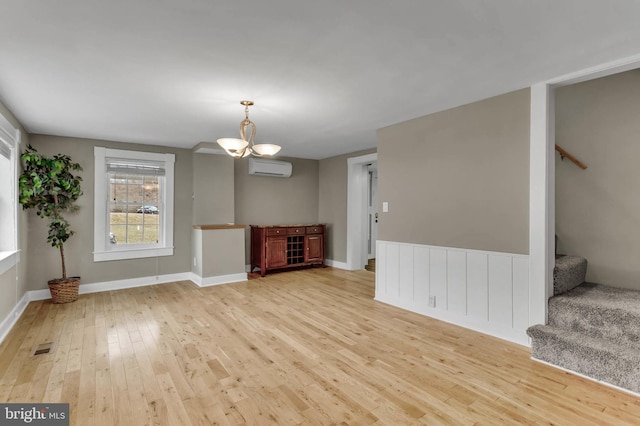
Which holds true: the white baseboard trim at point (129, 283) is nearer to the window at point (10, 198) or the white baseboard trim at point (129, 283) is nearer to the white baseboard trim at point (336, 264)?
the window at point (10, 198)

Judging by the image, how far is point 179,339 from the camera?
289cm

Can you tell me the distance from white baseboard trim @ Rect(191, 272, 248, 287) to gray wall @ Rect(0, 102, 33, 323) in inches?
81.8

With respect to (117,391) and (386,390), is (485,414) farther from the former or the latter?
(117,391)

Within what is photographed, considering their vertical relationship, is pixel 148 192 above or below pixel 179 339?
above

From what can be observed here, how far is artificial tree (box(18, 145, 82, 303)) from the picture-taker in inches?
149

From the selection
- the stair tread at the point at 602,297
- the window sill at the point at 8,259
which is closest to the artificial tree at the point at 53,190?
the window sill at the point at 8,259

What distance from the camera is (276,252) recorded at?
578 centimetres

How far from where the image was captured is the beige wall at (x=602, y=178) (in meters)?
2.97

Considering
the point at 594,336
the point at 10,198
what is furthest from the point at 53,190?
the point at 594,336

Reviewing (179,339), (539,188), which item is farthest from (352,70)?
(179,339)

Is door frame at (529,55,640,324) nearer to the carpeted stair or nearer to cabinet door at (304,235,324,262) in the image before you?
the carpeted stair

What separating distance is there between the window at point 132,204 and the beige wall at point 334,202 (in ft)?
9.85

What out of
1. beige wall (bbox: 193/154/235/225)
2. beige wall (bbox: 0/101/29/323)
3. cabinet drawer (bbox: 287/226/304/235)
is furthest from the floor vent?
cabinet drawer (bbox: 287/226/304/235)

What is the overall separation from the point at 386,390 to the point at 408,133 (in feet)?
9.22
